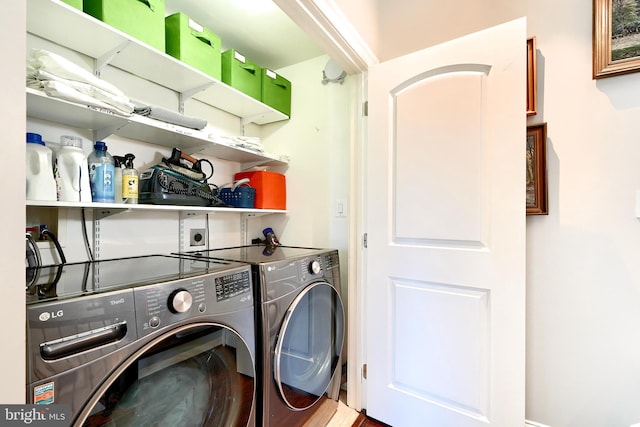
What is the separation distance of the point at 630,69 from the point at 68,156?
7.38 ft

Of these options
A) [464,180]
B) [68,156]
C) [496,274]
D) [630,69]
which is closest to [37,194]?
[68,156]

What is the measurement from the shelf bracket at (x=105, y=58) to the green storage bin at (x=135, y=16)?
2.9 inches

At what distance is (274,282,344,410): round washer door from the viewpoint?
114 centimetres

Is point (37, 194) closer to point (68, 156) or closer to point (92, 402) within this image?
point (68, 156)

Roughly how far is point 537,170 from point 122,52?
197cm

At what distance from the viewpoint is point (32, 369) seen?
518 millimetres

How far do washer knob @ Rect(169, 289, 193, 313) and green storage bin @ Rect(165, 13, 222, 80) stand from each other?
1.18 metres

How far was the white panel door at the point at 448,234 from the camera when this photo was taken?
1132 millimetres

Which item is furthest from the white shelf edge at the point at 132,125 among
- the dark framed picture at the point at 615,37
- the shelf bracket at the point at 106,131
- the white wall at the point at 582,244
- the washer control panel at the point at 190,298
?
the dark framed picture at the point at 615,37

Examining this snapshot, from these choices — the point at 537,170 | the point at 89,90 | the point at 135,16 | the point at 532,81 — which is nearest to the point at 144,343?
the point at 89,90

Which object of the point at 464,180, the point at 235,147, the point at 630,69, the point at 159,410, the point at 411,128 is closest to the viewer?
the point at 159,410

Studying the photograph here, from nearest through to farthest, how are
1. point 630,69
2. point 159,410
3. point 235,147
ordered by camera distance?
point 159,410, point 630,69, point 235,147

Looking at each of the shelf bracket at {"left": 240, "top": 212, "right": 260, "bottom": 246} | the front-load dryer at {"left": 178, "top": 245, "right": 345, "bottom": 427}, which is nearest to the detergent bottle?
the front-load dryer at {"left": 178, "top": 245, "right": 345, "bottom": 427}

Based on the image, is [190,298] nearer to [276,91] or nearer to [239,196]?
[239,196]
